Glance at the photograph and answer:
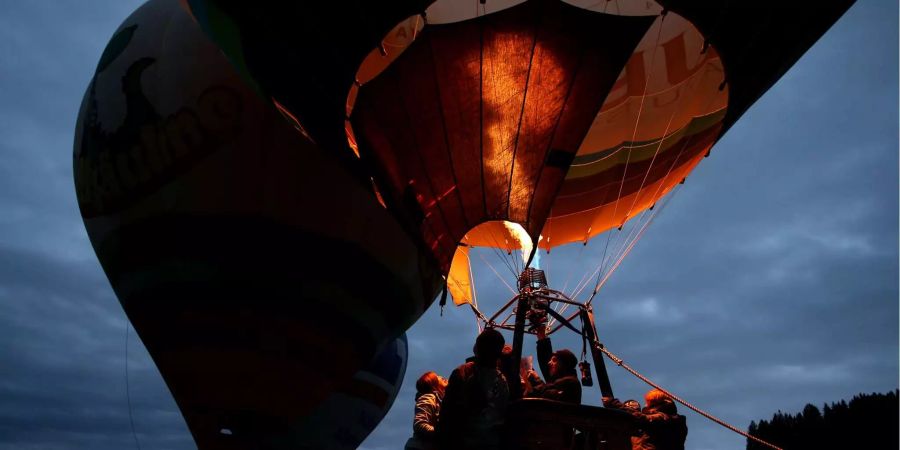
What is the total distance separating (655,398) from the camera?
3717 millimetres

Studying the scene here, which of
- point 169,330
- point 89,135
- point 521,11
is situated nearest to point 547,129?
point 521,11

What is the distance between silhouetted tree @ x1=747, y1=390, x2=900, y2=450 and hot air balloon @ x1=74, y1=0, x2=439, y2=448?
11461mm

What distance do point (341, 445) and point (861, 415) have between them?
12.4 m

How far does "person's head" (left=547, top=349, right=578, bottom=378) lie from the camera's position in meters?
3.35

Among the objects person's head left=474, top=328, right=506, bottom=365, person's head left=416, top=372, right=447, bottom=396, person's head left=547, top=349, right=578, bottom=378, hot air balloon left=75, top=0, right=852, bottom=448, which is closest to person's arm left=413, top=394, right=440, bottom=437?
person's head left=416, top=372, right=447, bottom=396

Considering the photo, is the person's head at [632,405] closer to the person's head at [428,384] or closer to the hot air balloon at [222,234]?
the person's head at [428,384]

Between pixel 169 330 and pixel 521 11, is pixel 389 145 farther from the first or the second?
pixel 169 330

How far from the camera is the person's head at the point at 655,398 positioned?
Answer: 145 inches

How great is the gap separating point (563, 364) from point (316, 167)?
10.4 ft

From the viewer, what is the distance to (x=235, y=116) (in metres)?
5.45

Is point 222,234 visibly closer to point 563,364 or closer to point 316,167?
point 316,167

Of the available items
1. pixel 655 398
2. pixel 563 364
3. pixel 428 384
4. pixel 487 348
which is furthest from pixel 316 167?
pixel 655 398

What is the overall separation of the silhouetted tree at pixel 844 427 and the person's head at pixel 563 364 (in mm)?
12044

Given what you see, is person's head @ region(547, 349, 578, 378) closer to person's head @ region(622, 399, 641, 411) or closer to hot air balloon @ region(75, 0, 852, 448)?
person's head @ region(622, 399, 641, 411)
